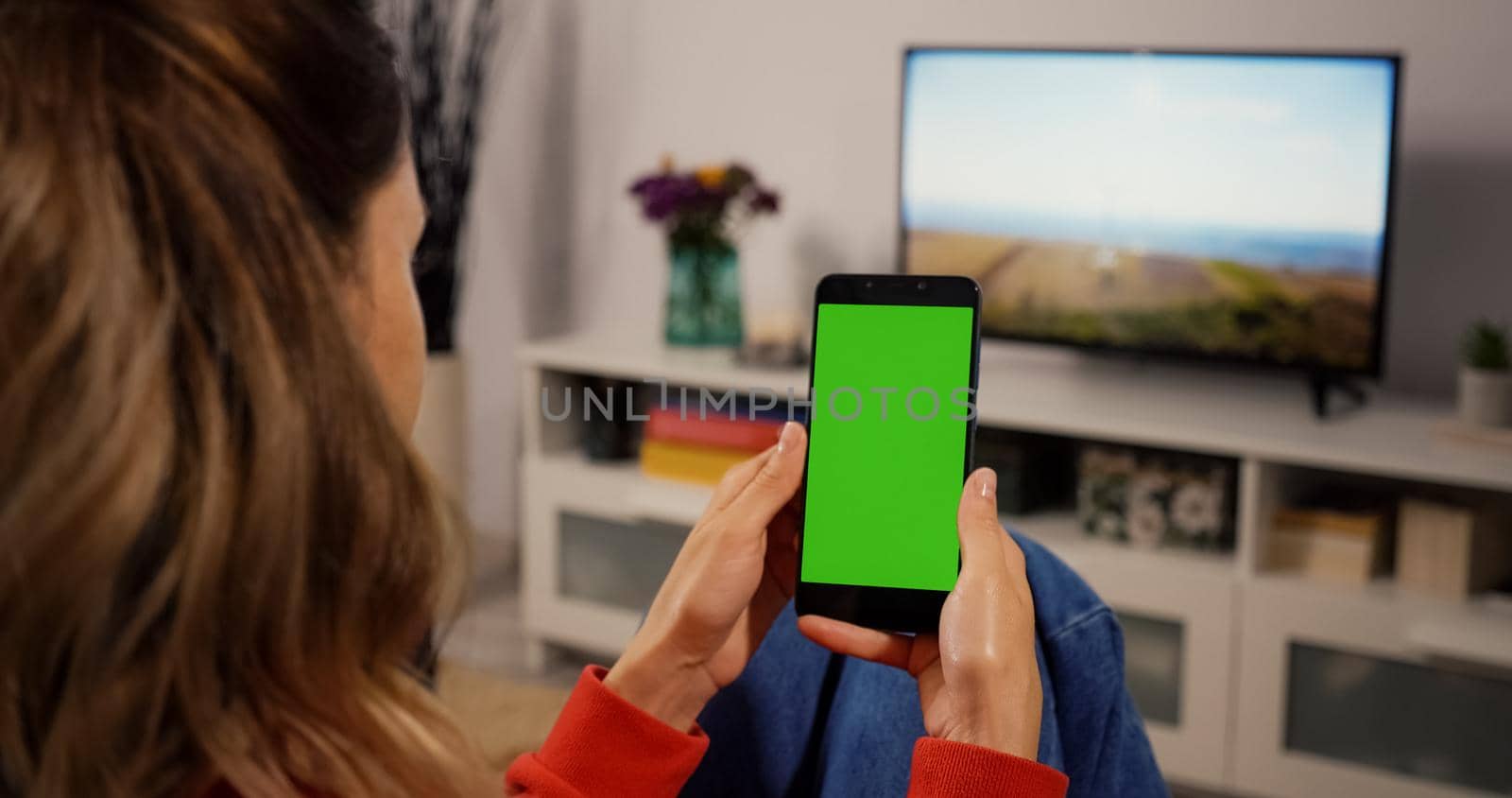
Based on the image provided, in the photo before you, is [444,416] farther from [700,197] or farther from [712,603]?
[712,603]

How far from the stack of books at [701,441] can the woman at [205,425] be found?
6.14ft

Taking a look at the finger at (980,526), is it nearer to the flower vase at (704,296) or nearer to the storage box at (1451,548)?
the storage box at (1451,548)

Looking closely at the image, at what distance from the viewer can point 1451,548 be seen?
2.01 metres

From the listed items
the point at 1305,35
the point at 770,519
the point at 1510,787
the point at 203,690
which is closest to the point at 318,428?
the point at 203,690

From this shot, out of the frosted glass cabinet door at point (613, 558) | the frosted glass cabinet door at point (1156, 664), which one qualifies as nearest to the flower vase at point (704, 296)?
the frosted glass cabinet door at point (613, 558)

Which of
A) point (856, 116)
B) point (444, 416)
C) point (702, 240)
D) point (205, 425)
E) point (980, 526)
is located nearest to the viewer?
point (205, 425)

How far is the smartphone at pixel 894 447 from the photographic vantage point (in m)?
0.96

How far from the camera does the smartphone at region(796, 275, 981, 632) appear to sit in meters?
0.96

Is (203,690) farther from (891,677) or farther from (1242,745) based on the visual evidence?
(1242,745)

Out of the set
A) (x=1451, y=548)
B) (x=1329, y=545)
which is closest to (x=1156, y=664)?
(x=1329, y=545)

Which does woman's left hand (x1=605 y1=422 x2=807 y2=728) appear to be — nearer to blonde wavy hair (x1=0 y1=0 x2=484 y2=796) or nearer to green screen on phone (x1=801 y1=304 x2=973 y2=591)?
green screen on phone (x1=801 y1=304 x2=973 y2=591)

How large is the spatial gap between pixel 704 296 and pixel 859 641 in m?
1.81

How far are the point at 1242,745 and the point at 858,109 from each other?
1353 mm

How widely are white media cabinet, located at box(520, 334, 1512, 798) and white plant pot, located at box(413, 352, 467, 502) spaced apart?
588 millimetres
